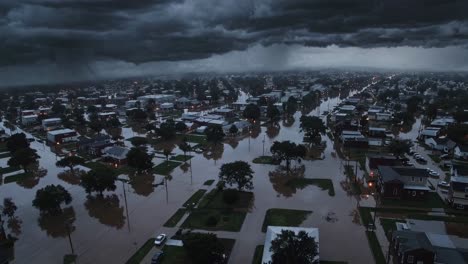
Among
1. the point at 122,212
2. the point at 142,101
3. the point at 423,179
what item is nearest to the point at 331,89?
the point at 142,101

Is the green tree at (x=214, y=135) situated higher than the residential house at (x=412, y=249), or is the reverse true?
the green tree at (x=214, y=135)

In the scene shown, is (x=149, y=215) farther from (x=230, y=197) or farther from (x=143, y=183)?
(x=143, y=183)

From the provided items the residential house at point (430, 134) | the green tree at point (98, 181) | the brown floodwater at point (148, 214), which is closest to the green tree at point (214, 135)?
the brown floodwater at point (148, 214)

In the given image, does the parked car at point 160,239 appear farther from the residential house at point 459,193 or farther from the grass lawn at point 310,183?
the residential house at point 459,193

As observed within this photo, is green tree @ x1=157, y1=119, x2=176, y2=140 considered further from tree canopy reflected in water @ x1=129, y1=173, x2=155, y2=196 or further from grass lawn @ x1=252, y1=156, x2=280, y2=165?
grass lawn @ x1=252, y1=156, x2=280, y2=165

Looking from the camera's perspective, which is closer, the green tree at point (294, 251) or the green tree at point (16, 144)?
the green tree at point (294, 251)

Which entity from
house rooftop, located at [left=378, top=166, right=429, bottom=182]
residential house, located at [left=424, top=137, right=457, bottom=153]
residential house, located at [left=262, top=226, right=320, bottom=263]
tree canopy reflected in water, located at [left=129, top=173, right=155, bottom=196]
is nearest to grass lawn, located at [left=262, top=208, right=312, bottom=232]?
residential house, located at [left=262, top=226, right=320, bottom=263]

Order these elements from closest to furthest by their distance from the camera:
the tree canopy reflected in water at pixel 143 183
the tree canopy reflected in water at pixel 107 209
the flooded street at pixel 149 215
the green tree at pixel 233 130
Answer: the flooded street at pixel 149 215 → the tree canopy reflected in water at pixel 107 209 → the tree canopy reflected in water at pixel 143 183 → the green tree at pixel 233 130
